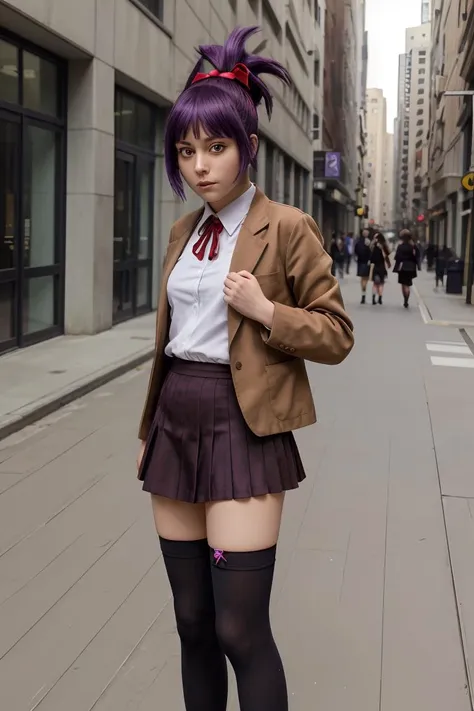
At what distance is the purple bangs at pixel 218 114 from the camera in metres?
2.25

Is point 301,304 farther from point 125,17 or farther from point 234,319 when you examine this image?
point 125,17

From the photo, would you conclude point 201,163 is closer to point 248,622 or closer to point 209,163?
point 209,163

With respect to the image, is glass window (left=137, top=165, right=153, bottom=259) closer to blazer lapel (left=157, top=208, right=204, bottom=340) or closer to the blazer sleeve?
blazer lapel (left=157, top=208, right=204, bottom=340)

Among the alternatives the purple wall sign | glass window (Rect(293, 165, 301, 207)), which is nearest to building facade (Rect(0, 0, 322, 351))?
glass window (Rect(293, 165, 301, 207))

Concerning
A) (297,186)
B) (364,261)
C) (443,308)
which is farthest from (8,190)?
(297,186)

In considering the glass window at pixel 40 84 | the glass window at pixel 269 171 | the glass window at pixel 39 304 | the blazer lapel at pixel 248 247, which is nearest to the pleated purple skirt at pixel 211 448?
the blazer lapel at pixel 248 247

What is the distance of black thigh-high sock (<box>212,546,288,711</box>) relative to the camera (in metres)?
2.25

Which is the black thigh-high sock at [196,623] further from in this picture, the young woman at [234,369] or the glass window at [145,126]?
the glass window at [145,126]

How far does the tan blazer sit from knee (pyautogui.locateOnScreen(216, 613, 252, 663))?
486 millimetres

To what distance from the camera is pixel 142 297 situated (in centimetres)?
1822

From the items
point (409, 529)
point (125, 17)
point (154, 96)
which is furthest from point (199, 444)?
point (154, 96)

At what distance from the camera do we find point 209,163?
2.29m

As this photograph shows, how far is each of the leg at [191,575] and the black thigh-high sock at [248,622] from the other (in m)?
0.13

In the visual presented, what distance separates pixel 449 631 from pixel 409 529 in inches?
54.9
